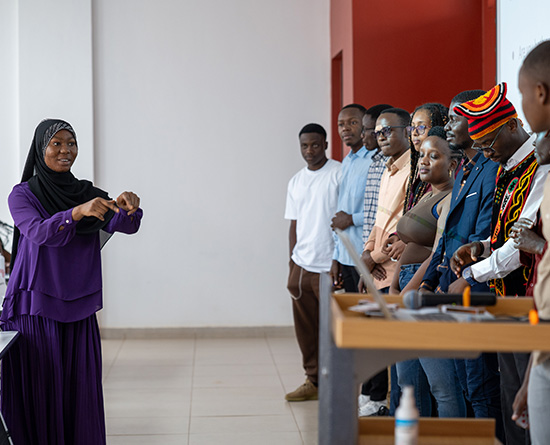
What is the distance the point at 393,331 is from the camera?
1194 mm

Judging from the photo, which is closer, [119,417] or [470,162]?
[470,162]

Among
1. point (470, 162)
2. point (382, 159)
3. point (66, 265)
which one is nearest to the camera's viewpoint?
point (470, 162)

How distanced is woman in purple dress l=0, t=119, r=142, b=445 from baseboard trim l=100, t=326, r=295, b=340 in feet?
11.2

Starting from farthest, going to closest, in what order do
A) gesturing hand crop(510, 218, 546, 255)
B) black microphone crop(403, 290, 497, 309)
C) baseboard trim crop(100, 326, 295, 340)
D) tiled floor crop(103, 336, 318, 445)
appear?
1. baseboard trim crop(100, 326, 295, 340)
2. tiled floor crop(103, 336, 318, 445)
3. gesturing hand crop(510, 218, 546, 255)
4. black microphone crop(403, 290, 497, 309)

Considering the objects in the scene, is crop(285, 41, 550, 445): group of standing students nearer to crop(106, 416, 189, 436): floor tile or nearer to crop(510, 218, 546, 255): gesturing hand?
crop(510, 218, 546, 255): gesturing hand

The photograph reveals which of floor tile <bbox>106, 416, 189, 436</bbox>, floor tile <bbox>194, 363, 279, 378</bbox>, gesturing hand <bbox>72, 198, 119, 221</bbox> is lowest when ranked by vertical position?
floor tile <bbox>194, 363, 279, 378</bbox>

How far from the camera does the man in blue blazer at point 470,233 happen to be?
8.70 feet

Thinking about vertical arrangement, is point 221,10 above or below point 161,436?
above

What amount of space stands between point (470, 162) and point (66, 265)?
174cm

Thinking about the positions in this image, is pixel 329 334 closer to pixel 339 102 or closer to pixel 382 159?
pixel 382 159

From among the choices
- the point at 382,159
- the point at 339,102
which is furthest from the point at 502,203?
the point at 339,102

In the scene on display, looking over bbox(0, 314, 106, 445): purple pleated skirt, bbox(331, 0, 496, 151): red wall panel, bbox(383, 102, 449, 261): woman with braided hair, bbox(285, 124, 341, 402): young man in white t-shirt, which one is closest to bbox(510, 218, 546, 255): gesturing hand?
bbox(383, 102, 449, 261): woman with braided hair

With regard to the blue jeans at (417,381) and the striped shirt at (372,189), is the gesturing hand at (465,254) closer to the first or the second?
the blue jeans at (417,381)

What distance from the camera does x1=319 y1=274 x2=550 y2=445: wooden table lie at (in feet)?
3.92
